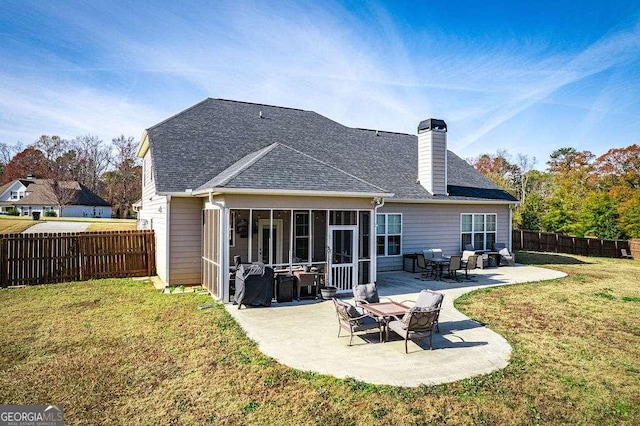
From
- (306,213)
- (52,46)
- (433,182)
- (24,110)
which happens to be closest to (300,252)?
(306,213)

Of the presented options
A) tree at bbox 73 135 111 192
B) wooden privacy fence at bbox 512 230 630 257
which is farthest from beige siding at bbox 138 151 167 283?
tree at bbox 73 135 111 192

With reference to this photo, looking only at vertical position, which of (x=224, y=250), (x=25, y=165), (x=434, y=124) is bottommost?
(x=224, y=250)

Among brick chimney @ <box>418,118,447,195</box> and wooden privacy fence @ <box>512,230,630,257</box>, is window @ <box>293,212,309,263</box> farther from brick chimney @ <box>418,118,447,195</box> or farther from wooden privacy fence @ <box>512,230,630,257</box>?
wooden privacy fence @ <box>512,230,630,257</box>

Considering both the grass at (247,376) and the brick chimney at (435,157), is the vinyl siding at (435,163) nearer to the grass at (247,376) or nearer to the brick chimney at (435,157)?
the brick chimney at (435,157)

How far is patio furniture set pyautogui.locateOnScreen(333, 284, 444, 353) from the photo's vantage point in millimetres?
6434

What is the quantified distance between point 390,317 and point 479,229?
11.5 m

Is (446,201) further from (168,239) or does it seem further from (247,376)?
(247,376)

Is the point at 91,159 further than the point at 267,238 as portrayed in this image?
Yes

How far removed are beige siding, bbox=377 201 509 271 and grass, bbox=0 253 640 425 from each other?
624 centimetres

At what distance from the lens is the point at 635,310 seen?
9461 millimetres

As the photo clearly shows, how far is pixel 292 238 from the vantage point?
1084 cm

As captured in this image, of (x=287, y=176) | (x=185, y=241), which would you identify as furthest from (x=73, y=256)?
(x=287, y=176)

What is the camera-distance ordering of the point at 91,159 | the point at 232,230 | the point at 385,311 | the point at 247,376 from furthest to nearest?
the point at 91,159
the point at 232,230
the point at 385,311
the point at 247,376

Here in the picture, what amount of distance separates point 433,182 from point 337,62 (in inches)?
248
